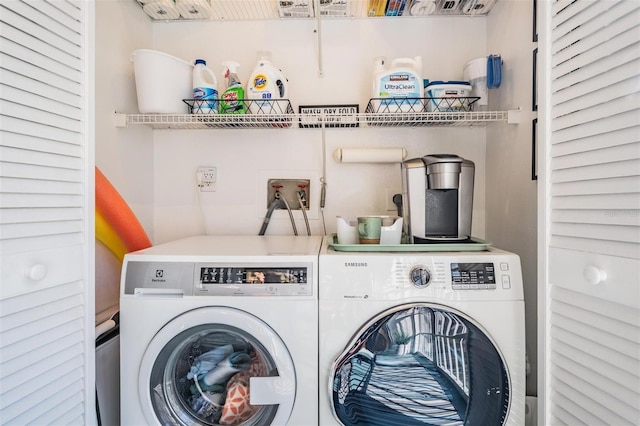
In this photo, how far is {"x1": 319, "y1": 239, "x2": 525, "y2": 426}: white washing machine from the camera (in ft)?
3.77

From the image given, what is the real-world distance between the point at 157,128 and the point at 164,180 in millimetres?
287

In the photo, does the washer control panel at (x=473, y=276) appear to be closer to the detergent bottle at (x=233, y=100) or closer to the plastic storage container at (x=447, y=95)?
the plastic storage container at (x=447, y=95)

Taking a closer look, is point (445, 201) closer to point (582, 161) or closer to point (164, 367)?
point (582, 161)

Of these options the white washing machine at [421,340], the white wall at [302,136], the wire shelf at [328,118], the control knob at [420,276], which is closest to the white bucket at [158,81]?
the wire shelf at [328,118]

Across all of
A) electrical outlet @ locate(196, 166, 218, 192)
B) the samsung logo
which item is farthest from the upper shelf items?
the samsung logo

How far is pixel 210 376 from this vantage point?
128 centimetres

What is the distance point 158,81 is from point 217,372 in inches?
49.4

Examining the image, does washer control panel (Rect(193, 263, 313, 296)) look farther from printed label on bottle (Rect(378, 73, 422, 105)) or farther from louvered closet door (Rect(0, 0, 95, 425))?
printed label on bottle (Rect(378, 73, 422, 105))

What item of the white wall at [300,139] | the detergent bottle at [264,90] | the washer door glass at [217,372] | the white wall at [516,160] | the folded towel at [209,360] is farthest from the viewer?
the white wall at [300,139]

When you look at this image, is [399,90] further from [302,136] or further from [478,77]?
[302,136]

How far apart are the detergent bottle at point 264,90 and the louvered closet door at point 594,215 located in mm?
1065

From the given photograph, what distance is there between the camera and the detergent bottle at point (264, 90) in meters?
1.58

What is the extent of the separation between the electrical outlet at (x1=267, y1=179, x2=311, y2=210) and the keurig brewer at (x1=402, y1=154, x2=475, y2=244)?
637 mm

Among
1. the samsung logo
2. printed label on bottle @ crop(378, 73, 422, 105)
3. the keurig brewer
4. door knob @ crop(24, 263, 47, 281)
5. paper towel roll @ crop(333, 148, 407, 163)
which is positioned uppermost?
printed label on bottle @ crop(378, 73, 422, 105)
